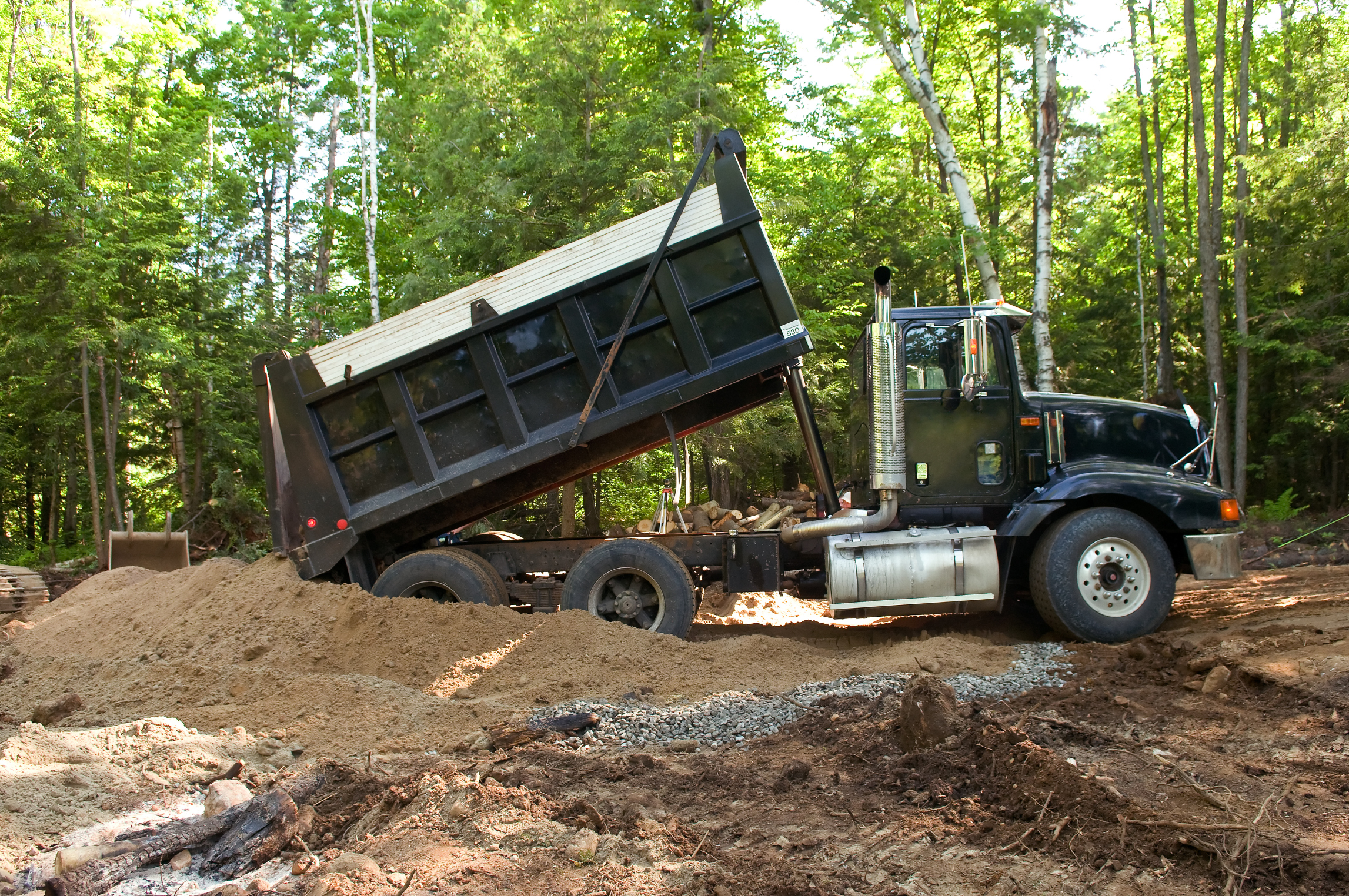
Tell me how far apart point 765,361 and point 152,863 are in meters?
4.53

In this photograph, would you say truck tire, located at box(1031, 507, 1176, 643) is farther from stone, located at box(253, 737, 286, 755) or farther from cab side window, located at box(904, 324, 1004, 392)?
stone, located at box(253, 737, 286, 755)

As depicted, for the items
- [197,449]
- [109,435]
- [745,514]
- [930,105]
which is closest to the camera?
[745,514]

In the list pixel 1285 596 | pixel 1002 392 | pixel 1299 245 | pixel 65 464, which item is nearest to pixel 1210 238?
pixel 1299 245

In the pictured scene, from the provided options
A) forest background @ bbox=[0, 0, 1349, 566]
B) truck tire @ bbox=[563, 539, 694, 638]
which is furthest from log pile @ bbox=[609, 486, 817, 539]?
truck tire @ bbox=[563, 539, 694, 638]

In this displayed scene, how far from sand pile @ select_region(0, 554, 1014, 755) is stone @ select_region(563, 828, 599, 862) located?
1.97m

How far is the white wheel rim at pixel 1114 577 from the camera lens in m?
6.39

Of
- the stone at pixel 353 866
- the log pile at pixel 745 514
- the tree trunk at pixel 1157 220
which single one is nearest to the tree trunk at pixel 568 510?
the log pile at pixel 745 514

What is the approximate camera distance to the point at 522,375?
21.1 feet

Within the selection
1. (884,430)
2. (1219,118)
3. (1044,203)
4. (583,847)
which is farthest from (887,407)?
(1219,118)

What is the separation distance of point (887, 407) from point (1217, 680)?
2.74m

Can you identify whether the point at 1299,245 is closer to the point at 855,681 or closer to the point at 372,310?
the point at 855,681

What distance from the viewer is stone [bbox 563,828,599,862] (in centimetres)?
319

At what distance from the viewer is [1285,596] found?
7965 mm

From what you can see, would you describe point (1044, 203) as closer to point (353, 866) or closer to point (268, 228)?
point (353, 866)
